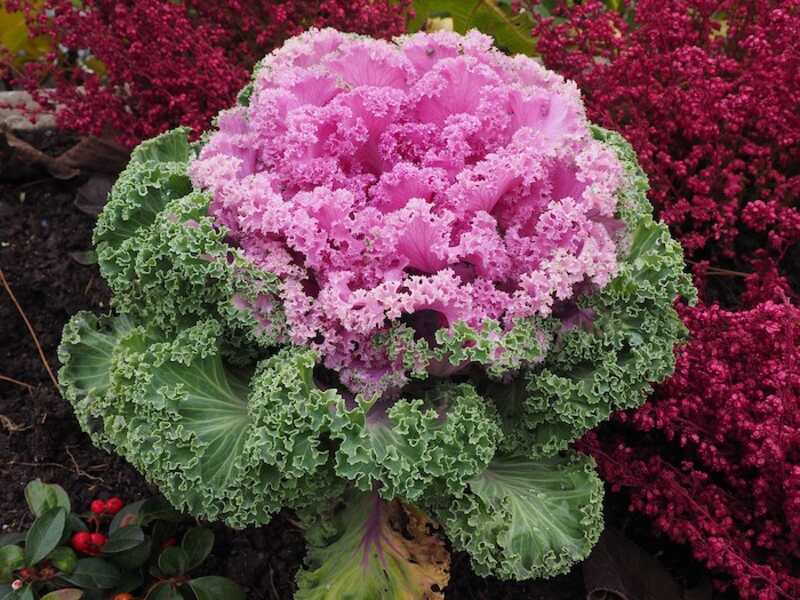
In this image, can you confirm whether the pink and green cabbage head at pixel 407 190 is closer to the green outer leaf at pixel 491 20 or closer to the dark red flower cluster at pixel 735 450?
the dark red flower cluster at pixel 735 450

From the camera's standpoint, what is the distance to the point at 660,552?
9.25ft

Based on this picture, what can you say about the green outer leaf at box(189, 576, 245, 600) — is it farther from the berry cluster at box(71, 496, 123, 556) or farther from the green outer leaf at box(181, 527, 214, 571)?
the berry cluster at box(71, 496, 123, 556)

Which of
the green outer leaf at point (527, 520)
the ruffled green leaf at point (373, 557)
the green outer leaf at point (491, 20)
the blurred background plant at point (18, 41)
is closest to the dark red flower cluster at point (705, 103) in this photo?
the green outer leaf at point (491, 20)

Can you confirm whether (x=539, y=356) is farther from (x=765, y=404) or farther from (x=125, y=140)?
(x=125, y=140)

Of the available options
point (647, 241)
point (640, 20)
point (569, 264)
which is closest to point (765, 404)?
point (647, 241)

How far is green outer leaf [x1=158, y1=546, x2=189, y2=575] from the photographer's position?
248 cm

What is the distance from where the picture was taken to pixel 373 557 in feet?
7.69

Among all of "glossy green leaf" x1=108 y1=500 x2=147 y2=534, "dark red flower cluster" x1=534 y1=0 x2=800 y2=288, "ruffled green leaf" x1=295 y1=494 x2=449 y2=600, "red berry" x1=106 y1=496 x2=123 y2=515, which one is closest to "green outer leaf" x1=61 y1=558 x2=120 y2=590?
"glossy green leaf" x1=108 y1=500 x2=147 y2=534

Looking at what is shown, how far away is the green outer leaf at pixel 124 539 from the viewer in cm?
246

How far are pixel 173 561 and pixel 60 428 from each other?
3.03ft

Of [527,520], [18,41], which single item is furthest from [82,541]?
[18,41]

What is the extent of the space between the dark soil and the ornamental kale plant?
51 centimetres

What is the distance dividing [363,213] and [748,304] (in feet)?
5.37

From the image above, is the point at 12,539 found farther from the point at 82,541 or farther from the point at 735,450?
the point at 735,450
